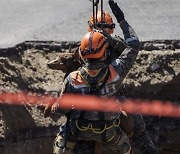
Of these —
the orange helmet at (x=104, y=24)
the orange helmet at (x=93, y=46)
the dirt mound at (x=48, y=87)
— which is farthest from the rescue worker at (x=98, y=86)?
the dirt mound at (x=48, y=87)

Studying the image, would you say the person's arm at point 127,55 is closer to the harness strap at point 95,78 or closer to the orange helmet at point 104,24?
the harness strap at point 95,78

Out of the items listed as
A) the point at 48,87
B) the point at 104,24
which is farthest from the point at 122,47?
the point at 48,87

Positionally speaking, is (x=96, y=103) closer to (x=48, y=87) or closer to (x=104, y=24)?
(x=104, y=24)

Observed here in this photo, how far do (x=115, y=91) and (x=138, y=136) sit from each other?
142 centimetres

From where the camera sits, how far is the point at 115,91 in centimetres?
709

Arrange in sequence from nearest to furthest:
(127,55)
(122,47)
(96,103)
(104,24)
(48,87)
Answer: (96,103), (127,55), (122,47), (104,24), (48,87)

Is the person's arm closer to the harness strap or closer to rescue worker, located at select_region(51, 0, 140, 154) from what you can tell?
rescue worker, located at select_region(51, 0, 140, 154)

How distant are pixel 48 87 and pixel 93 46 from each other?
2.69m

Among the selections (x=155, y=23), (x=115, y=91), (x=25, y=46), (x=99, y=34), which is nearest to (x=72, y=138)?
(x=115, y=91)

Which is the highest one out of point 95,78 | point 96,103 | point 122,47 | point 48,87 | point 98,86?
point 122,47

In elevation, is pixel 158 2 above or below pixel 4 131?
above

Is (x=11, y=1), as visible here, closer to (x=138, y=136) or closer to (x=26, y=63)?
(x=26, y=63)

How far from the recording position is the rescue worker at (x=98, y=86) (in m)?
6.83

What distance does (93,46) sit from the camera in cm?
678
